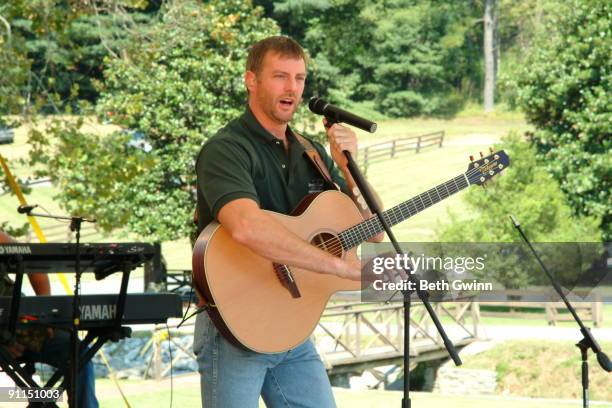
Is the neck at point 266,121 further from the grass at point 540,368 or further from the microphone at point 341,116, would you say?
the grass at point 540,368

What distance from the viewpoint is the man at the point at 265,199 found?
395 cm

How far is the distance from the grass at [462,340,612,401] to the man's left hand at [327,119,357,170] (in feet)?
35.7

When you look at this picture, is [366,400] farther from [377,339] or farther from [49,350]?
[377,339]

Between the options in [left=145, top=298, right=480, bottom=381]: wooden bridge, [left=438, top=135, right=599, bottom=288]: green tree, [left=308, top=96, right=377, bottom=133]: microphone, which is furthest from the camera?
[left=438, top=135, right=599, bottom=288]: green tree

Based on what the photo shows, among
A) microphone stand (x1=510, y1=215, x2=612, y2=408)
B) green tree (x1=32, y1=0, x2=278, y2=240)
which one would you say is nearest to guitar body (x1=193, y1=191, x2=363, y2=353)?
microphone stand (x1=510, y1=215, x2=612, y2=408)

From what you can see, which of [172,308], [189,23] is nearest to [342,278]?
[172,308]

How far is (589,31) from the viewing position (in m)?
26.2

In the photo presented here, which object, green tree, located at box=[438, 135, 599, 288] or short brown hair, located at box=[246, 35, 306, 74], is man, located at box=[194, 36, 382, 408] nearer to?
short brown hair, located at box=[246, 35, 306, 74]

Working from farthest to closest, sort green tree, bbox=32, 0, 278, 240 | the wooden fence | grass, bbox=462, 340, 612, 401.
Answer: the wooden fence < green tree, bbox=32, 0, 278, 240 < grass, bbox=462, 340, 612, 401

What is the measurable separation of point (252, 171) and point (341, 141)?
1.21 ft

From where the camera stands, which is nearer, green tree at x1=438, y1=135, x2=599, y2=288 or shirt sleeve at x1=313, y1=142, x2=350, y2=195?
shirt sleeve at x1=313, y1=142, x2=350, y2=195

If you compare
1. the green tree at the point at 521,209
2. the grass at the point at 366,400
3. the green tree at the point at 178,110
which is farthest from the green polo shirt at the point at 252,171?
the green tree at the point at 178,110

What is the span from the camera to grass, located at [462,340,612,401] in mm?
14836

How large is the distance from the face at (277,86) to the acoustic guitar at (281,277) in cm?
36
